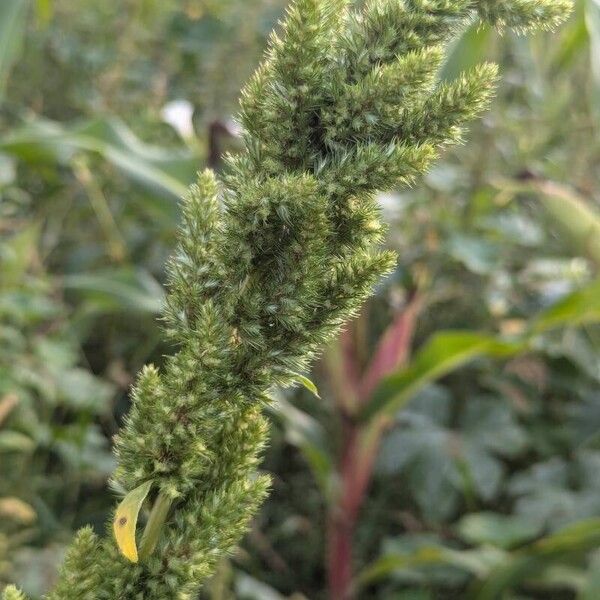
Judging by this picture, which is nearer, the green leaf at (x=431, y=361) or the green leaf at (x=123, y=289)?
the green leaf at (x=431, y=361)

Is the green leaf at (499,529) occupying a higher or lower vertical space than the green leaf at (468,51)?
lower

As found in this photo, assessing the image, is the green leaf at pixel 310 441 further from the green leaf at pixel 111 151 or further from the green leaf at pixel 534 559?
the green leaf at pixel 111 151

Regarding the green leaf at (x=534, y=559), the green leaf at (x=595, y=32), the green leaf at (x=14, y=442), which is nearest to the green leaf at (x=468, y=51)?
the green leaf at (x=595, y=32)

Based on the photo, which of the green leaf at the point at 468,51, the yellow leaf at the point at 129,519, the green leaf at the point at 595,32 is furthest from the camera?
the green leaf at the point at 468,51

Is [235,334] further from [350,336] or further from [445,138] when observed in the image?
[350,336]

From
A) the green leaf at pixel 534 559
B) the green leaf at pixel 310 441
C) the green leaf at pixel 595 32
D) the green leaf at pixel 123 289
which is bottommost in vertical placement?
the green leaf at pixel 534 559

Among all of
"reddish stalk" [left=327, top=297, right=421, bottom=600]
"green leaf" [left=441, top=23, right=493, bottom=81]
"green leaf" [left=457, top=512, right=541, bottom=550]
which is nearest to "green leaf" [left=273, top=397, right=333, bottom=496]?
"reddish stalk" [left=327, top=297, right=421, bottom=600]
